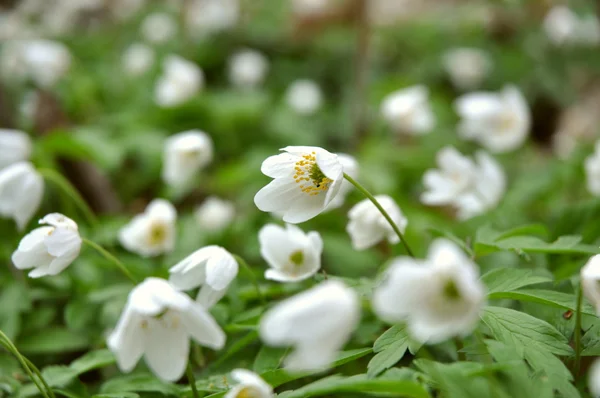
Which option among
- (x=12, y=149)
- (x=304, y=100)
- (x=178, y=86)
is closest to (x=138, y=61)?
(x=178, y=86)

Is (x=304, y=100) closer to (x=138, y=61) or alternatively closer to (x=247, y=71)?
(x=247, y=71)

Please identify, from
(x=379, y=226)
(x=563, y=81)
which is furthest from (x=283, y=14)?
(x=379, y=226)

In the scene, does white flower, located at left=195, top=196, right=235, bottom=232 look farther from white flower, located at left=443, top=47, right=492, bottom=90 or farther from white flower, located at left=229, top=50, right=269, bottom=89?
white flower, located at left=443, top=47, right=492, bottom=90

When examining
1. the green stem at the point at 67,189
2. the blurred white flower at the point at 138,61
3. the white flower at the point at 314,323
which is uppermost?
the white flower at the point at 314,323

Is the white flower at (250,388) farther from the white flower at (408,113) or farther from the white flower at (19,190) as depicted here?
the white flower at (408,113)


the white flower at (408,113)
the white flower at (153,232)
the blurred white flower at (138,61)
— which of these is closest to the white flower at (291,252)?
the white flower at (153,232)

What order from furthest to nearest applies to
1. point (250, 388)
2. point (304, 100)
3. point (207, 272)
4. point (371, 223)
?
point (304, 100) → point (371, 223) → point (207, 272) → point (250, 388)
